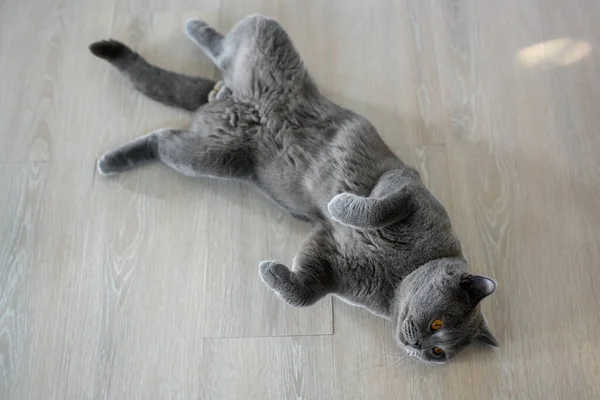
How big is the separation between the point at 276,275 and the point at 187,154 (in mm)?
492

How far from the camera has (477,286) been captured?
4.03ft

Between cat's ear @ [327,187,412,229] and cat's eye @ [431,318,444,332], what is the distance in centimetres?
27

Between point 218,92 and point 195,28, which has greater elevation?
point 195,28

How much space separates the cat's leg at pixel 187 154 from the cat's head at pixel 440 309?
61 centimetres

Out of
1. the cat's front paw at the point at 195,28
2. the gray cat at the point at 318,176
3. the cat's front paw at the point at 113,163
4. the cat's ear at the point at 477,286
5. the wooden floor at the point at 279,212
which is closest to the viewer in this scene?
the cat's ear at the point at 477,286

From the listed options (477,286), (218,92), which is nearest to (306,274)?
(477,286)

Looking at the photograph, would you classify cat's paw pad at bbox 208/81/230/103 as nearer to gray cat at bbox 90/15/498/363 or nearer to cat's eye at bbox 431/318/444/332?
gray cat at bbox 90/15/498/363

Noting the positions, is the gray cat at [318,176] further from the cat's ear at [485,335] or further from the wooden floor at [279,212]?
the wooden floor at [279,212]

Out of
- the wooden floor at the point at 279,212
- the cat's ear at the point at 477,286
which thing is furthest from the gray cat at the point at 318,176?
the wooden floor at the point at 279,212

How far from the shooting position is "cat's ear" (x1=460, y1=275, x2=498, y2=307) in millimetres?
1202

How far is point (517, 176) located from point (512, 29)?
57 cm

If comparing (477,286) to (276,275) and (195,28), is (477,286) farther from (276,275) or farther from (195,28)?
(195,28)

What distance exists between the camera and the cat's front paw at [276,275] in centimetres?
136

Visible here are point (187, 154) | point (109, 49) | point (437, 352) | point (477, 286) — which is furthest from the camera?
point (109, 49)
